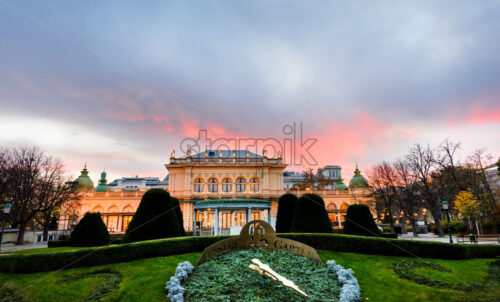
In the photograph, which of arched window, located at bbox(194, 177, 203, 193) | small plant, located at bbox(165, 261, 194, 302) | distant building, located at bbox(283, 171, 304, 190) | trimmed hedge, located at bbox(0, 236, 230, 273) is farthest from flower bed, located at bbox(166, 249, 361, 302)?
distant building, located at bbox(283, 171, 304, 190)

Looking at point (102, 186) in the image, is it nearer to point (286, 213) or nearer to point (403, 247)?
point (286, 213)

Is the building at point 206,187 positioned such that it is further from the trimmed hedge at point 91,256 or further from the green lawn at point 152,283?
the green lawn at point 152,283

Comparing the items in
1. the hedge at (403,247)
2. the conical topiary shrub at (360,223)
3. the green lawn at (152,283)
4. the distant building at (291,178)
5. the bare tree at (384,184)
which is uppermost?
the distant building at (291,178)

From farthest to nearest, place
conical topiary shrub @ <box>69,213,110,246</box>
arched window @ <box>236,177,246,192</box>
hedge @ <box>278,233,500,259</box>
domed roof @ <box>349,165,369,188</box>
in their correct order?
domed roof @ <box>349,165,369,188</box>, arched window @ <box>236,177,246,192</box>, conical topiary shrub @ <box>69,213,110,246</box>, hedge @ <box>278,233,500,259</box>

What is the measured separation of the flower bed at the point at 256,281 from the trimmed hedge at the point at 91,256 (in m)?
3.74

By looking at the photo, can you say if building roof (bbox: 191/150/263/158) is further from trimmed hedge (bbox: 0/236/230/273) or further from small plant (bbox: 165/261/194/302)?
small plant (bbox: 165/261/194/302)

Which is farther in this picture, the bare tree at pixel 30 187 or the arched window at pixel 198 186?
the arched window at pixel 198 186

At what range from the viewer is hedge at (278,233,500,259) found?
14.6 meters

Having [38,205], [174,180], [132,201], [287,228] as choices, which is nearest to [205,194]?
[174,180]

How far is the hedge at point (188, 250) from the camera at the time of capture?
39.8ft

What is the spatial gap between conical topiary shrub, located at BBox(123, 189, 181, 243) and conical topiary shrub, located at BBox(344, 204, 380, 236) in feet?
40.8

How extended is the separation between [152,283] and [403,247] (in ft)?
43.2

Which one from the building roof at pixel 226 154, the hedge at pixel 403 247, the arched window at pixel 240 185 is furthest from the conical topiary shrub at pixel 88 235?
the building roof at pixel 226 154

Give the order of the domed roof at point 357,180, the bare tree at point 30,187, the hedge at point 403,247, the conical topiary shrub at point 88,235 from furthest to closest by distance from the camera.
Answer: the domed roof at point 357,180
the bare tree at point 30,187
the conical topiary shrub at point 88,235
the hedge at point 403,247
